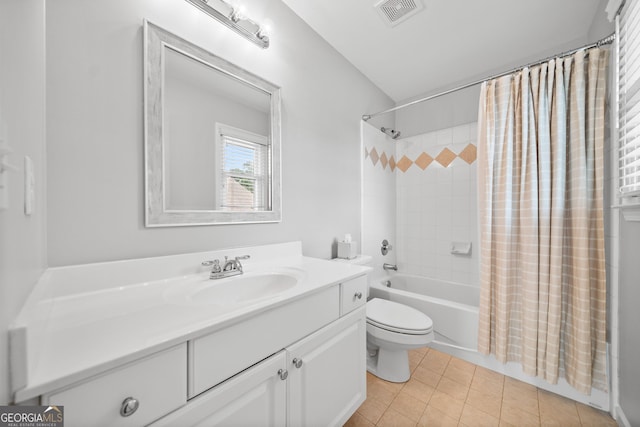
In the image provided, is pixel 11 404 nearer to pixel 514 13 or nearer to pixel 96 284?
pixel 96 284

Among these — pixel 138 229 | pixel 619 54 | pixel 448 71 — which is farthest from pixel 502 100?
pixel 138 229

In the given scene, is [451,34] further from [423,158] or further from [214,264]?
[214,264]

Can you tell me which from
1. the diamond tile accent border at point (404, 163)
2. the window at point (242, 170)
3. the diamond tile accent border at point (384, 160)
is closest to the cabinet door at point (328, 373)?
the window at point (242, 170)

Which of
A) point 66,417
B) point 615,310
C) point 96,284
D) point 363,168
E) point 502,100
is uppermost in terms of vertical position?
point 502,100

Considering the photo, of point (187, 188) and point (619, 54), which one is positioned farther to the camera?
point (619, 54)

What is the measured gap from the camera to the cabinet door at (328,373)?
86cm

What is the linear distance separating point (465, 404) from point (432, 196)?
176 cm

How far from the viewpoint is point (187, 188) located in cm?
107

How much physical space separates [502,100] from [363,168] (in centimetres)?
107

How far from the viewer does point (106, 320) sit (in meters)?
0.62

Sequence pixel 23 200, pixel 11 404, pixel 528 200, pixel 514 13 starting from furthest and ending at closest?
1. pixel 514 13
2. pixel 528 200
3. pixel 23 200
4. pixel 11 404

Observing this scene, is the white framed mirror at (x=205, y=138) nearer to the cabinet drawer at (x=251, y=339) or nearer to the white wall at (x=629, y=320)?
the cabinet drawer at (x=251, y=339)

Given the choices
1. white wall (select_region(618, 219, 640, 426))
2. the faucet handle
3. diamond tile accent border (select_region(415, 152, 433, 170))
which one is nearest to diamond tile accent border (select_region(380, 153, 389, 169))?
diamond tile accent border (select_region(415, 152, 433, 170))

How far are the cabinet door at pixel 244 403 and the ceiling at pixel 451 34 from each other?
1.99 m
